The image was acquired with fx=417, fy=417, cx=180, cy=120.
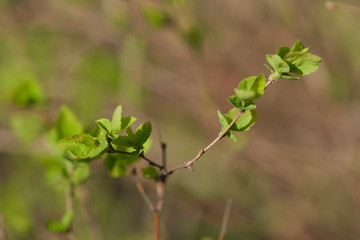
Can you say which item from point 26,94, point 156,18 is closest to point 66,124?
point 26,94

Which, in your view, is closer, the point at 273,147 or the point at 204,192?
the point at 273,147

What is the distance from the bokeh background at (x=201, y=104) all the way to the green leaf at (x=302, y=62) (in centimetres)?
90

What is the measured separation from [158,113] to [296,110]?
81 cm

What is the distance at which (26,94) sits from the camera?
37.5 inches

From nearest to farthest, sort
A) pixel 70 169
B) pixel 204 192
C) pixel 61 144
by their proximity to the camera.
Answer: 1. pixel 61 144
2. pixel 70 169
3. pixel 204 192

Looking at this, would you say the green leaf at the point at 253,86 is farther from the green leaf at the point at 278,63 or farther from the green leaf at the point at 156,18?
the green leaf at the point at 156,18

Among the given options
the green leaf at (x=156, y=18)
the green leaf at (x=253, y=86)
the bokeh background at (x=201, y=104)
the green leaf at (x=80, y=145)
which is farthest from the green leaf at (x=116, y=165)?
the green leaf at (x=156, y=18)

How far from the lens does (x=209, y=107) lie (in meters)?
1.77

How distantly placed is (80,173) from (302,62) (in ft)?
1.57

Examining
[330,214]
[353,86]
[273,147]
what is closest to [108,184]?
[273,147]

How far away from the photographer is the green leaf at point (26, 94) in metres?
0.94

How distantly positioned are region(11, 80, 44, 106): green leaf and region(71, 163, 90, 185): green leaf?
24 centimetres

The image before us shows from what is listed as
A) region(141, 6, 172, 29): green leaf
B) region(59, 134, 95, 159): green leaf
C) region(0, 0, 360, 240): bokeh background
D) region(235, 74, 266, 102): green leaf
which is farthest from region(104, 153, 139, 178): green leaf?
region(141, 6, 172, 29): green leaf

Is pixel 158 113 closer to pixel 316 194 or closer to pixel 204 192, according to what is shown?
pixel 204 192
